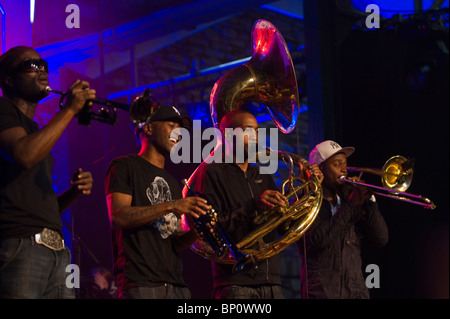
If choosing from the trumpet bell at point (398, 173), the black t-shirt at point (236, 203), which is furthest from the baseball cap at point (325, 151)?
the black t-shirt at point (236, 203)

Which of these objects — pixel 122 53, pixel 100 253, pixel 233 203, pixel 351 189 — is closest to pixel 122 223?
pixel 233 203

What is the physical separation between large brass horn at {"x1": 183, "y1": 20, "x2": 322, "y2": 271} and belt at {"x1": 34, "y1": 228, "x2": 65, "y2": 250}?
129 centimetres

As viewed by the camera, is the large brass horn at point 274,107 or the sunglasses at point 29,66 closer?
the sunglasses at point 29,66

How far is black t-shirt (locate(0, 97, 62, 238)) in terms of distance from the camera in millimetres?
2840

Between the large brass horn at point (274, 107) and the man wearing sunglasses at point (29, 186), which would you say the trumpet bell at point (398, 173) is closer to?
the large brass horn at point (274, 107)

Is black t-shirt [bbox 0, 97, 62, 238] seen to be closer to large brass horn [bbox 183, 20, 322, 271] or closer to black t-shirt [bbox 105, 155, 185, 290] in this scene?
black t-shirt [bbox 105, 155, 185, 290]

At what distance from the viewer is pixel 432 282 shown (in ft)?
25.7

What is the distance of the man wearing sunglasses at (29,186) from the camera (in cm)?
279

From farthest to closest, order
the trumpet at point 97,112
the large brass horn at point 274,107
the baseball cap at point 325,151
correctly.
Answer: the baseball cap at point 325,151
the large brass horn at point 274,107
the trumpet at point 97,112

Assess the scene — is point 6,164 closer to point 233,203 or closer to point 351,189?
point 233,203

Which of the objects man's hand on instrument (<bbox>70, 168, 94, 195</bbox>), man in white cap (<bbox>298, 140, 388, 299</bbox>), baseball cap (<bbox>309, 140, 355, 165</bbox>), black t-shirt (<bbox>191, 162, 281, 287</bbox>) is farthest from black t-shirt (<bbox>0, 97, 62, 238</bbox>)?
baseball cap (<bbox>309, 140, 355, 165</bbox>)

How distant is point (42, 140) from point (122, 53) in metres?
4.78

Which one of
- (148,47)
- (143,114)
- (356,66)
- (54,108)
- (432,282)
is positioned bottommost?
(432,282)

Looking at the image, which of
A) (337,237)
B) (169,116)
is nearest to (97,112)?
(169,116)
